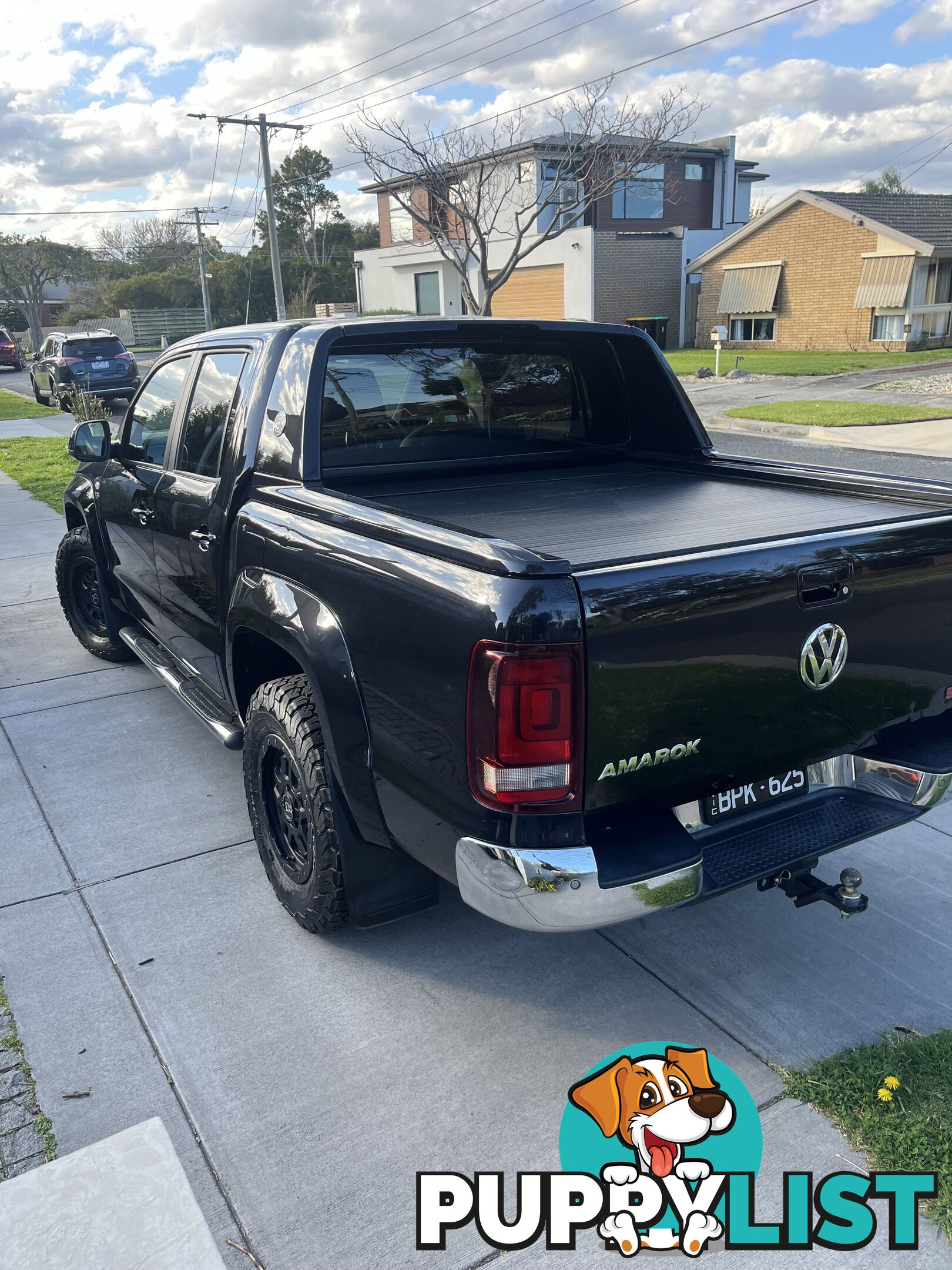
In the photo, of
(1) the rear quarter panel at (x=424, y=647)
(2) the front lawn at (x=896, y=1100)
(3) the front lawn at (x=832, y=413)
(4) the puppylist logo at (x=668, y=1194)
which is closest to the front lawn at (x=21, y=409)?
(3) the front lawn at (x=832, y=413)

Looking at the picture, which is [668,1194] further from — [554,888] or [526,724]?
[526,724]

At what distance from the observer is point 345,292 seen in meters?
59.6

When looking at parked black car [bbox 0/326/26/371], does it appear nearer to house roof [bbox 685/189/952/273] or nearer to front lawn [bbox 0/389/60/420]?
front lawn [bbox 0/389/60/420]

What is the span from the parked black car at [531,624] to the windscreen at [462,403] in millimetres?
12

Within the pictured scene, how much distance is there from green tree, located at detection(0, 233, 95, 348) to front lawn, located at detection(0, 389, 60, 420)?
49714mm

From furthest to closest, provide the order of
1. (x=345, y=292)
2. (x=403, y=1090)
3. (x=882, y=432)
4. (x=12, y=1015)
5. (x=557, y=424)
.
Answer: (x=345, y=292), (x=882, y=432), (x=557, y=424), (x=12, y=1015), (x=403, y=1090)

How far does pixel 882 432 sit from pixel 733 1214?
14.0m

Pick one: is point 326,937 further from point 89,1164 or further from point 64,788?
point 64,788

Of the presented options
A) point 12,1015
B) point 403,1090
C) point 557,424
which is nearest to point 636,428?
point 557,424

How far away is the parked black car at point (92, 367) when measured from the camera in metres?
22.5

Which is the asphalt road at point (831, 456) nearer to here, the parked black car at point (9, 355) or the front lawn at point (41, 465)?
the front lawn at point (41, 465)

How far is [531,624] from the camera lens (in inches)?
87.1

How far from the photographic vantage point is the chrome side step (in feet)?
12.6

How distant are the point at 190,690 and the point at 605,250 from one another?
112 feet
